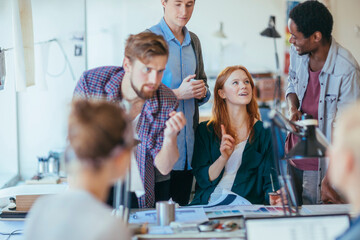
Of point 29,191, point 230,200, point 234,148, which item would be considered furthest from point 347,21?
point 29,191

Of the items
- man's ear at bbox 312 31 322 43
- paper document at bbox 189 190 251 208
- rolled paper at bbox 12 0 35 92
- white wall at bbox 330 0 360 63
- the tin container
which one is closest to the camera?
the tin container

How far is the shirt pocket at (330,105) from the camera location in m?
2.35

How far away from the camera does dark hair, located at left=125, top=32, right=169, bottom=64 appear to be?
186 cm

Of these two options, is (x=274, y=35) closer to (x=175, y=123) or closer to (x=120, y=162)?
(x=175, y=123)

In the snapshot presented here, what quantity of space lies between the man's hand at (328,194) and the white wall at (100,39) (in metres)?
2.19

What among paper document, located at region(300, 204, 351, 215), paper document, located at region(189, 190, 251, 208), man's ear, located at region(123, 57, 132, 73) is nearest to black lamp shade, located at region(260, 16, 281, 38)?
paper document, located at region(189, 190, 251, 208)

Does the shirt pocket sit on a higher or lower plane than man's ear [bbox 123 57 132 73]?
lower

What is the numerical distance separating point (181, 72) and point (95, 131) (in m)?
1.39

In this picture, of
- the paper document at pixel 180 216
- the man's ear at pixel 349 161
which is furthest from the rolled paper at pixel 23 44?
the man's ear at pixel 349 161

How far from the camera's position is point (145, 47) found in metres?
1.86

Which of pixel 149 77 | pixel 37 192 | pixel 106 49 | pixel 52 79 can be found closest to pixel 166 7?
pixel 149 77

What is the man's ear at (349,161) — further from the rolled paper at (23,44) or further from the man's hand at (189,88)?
the rolled paper at (23,44)

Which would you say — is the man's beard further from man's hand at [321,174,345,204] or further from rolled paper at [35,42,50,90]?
rolled paper at [35,42,50,90]

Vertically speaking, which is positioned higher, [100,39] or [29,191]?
[100,39]
